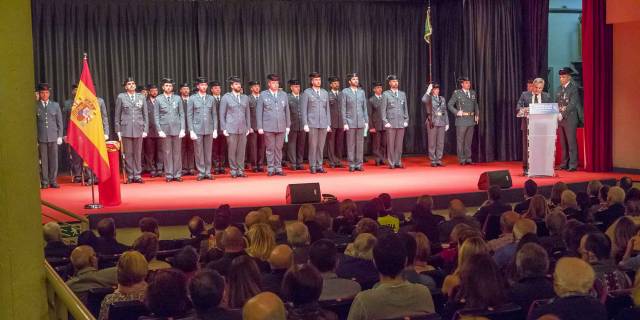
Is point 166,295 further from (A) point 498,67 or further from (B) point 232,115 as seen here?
(A) point 498,67

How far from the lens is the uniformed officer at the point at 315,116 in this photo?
12992mm

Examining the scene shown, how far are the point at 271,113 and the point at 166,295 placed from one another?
9.46 metres

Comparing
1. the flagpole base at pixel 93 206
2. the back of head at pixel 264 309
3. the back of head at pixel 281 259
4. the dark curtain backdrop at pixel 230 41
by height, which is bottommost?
the flagpole base at pixel 93 206

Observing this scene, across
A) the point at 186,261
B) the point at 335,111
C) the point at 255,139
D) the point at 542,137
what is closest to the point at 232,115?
the point at 255,139

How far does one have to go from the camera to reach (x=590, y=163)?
40.7 ft

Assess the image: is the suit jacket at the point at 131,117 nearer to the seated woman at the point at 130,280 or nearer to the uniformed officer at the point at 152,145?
the uniformed officer at the point at 152,145

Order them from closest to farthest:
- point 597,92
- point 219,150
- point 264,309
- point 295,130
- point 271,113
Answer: point 264,309 < point 597,92 < point 271,113 < point 219,150 < point 295,130

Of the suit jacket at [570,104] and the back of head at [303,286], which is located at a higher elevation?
the suit jacket at [570,104]

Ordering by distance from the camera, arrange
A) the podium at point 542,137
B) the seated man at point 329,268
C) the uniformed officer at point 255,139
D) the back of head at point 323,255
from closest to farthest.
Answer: the seated man at point 329,268
the back of head at point 323,255
the podium at point 542,137
the uniformed officer at point 255,139

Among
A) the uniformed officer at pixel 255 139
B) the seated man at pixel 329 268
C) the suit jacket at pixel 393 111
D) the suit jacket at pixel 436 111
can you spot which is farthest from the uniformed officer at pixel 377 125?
the seated man at pixel 329 268

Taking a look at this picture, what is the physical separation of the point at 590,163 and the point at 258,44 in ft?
20.3

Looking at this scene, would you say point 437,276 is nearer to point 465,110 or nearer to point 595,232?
point 595,232

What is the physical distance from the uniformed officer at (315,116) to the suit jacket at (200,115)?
1387mm

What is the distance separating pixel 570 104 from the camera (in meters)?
12.5
